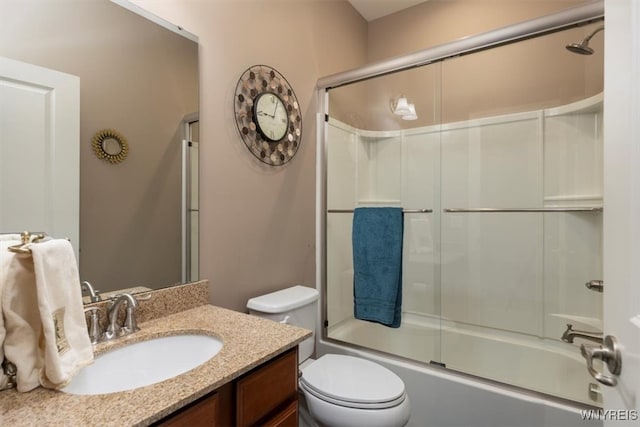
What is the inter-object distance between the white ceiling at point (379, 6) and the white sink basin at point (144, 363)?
8.47 ft

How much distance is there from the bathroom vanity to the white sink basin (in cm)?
2

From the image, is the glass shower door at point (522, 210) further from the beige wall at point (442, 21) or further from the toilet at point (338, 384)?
the toilet at point (338, 384)

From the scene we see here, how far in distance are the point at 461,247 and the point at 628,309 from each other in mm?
1644


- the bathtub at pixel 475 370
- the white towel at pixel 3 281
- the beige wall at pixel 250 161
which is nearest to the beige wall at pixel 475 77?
the beige wall at pixel 250 161

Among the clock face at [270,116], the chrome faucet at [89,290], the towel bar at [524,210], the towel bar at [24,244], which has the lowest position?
the chrome faucet at [89,290]

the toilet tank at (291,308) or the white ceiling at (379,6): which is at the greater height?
the white ceiling at (379,6)

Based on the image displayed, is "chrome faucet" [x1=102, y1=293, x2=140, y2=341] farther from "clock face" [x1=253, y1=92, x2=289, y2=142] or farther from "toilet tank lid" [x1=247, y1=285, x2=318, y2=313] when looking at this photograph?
"clock face" [x1=253, y1=92, x2=289, y2=142]

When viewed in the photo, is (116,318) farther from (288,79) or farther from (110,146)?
(288,79)

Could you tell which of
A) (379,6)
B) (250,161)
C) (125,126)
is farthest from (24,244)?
(379,6)

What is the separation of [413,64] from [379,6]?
103 cm

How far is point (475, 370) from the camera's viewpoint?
1813mm

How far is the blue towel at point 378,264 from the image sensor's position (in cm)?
188

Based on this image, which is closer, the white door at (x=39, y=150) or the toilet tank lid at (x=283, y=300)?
the white door at (x=39, y=150)

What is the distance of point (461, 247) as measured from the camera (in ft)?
7.08
